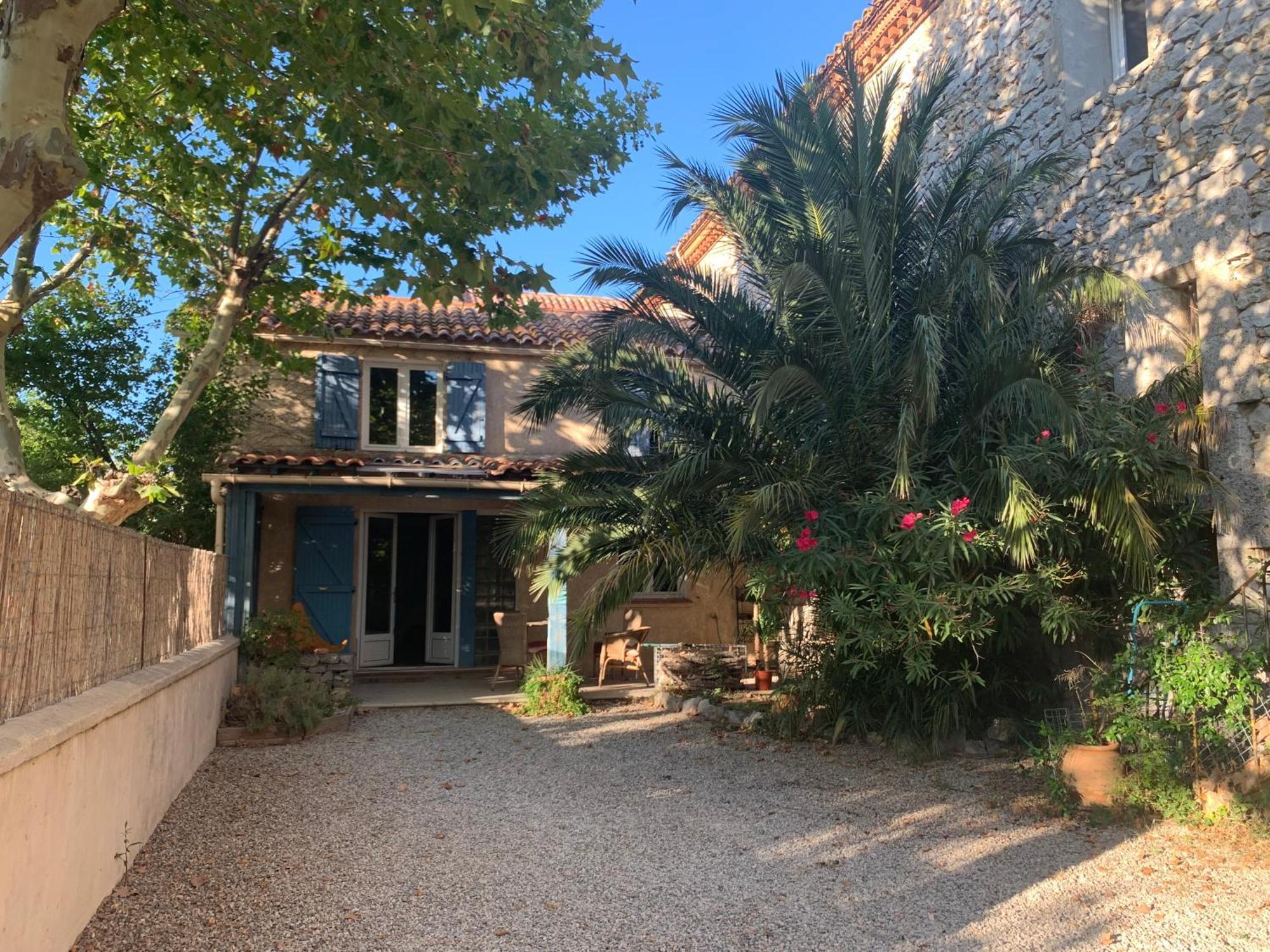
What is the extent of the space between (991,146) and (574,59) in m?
5.09

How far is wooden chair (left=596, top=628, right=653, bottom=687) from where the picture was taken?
1205 centimetres

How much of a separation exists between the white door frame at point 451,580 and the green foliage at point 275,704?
14.0ft

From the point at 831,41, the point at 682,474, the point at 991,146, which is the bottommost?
the point at 682,474

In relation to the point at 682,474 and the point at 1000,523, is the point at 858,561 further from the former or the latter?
the point at 682,474

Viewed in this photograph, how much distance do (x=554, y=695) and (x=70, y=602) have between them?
7017 mm

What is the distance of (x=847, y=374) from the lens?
24.5 ft

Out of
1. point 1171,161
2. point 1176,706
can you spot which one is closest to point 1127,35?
point 1171,161

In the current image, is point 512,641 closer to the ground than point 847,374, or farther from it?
closer to the ground

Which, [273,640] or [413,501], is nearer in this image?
[273,640]

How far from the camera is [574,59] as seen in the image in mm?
6195

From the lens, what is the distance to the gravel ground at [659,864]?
13.7ft

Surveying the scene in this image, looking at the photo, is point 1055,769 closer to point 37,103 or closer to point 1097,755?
point 1097,755

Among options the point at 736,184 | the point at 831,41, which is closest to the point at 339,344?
the point at 736,184

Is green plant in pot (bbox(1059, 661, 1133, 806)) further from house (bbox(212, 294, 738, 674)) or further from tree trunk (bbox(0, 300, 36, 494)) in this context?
tree trunk (bbox(0, 300, 36, 494))
